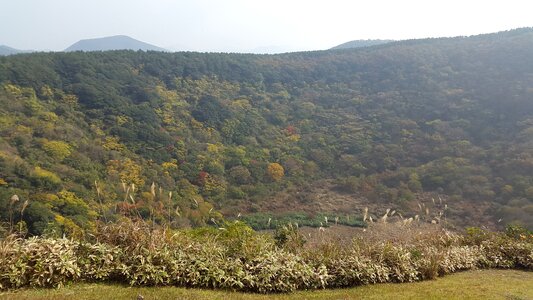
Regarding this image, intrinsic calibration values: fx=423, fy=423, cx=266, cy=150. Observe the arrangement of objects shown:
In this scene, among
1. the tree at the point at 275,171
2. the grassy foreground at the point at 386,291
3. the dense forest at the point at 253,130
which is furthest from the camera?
the tree at the point at 275,171

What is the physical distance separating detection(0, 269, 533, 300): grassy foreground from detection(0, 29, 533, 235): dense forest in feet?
45.5

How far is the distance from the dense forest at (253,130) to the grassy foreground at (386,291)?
13.9 m

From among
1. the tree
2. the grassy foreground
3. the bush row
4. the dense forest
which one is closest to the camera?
the grassy foreground

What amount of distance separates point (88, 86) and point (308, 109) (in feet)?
85.8

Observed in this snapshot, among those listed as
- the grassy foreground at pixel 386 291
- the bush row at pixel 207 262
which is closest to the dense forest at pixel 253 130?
the bush row at pixel 207 262

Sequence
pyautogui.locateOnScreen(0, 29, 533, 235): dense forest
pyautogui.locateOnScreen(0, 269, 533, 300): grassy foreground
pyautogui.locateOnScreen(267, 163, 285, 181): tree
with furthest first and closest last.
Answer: pyautogui.locateOnScreen(267, 163, 285, 181): tree < pyautogui.locateOnScreen(0, 29, 533, 235): dense forest < pyautogui.locateOnScreen(0, 269, 533, 300): grassy foreground

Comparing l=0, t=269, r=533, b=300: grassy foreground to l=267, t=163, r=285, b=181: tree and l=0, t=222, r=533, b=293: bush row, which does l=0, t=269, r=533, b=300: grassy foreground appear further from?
l=267, t=163, r=285, b=181: tree

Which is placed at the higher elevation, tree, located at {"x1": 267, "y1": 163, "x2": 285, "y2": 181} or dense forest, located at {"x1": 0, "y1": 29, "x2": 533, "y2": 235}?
dense forest, located at {"x1": 0, "y1": 29, "x2": 533, "y2": 235}

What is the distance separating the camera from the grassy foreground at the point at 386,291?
5665mm

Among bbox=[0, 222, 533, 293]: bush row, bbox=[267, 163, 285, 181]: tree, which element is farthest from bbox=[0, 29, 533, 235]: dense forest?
bbox=[0, 222, 533, 293]: bush row

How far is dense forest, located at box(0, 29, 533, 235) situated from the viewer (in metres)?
27.7

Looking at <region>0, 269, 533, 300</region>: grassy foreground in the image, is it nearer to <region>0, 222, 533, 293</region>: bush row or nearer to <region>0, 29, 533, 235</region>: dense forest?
<region>0, 222, 533, 293</region>: bush row

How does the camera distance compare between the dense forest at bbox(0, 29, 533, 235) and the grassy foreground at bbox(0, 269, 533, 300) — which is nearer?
the grassy foreground at bbox(0, 269, 533, 300)

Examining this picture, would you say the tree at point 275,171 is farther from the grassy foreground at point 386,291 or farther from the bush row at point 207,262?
the bush row at point 207,262
